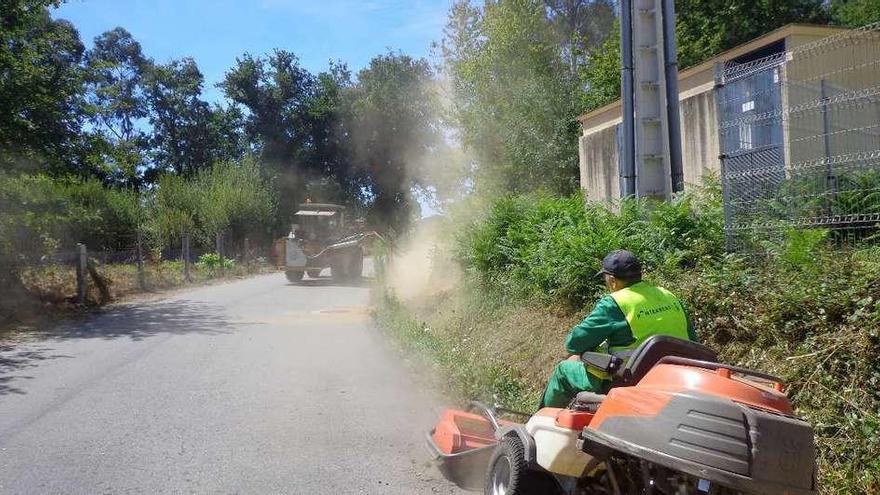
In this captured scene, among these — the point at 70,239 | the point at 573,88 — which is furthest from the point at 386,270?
the point at 70,239

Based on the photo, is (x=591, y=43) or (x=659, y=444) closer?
(x=659, y=444)

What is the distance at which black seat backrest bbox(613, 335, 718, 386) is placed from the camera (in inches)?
146

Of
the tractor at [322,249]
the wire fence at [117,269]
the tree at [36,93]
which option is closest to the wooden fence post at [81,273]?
the wire fence at [117,269]

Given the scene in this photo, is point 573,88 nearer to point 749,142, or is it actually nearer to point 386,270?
point 386,270

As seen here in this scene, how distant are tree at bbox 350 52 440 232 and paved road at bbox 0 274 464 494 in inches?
1607

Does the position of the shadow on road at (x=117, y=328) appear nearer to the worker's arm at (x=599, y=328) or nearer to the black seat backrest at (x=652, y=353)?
the worker's arm at (x=599, y=328)

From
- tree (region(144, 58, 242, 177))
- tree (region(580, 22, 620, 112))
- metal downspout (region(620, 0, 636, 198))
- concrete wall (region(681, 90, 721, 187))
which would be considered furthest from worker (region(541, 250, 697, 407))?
tree (region(144, 58, 242, 177))

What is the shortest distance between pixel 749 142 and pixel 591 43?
27.1 m

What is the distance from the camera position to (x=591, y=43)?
3241cm

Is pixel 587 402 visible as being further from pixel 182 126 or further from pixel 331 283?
pixel 182 126

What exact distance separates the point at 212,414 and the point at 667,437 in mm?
5275

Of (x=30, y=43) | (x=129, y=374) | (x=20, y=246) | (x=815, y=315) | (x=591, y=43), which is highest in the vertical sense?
(x=591, y=43)

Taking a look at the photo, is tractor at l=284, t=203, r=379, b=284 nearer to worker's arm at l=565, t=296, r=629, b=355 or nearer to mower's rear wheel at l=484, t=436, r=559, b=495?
mower's rear wheel at l=484, t=436, r=559, b=495

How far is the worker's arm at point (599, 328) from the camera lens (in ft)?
13.3
